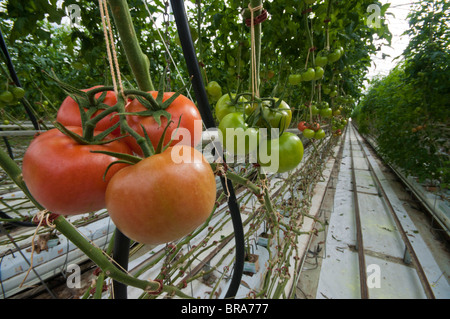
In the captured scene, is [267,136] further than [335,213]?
No

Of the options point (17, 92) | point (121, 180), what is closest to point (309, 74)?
point (121, 180)

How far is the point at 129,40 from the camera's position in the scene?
0.26 meters

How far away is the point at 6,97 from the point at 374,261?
252 cm

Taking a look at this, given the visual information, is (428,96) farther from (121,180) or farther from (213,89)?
(121,180)

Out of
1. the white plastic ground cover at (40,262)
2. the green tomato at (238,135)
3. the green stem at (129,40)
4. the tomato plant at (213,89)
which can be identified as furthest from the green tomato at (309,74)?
the white plastic ground cover at (40,262)

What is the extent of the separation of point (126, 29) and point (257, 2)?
0.27m

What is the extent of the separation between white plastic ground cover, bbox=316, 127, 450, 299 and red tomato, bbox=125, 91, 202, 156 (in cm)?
154

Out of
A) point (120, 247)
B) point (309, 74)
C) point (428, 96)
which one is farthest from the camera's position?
point (428, 96)

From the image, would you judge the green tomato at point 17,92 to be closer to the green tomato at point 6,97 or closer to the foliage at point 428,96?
the green tomato at point 6,97

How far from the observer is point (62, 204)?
189 mm

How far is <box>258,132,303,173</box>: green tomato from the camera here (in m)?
0.44
